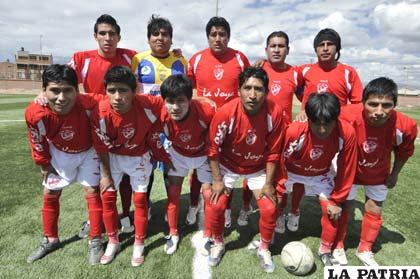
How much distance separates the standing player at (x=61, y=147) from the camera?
119 inches

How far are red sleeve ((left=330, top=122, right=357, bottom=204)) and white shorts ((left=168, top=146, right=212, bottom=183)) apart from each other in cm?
132

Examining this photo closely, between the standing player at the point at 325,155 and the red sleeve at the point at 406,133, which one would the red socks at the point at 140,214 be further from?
the red sleeve at the point at 406,133

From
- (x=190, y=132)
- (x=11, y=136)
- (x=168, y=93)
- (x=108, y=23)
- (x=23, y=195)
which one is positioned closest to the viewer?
(x=168, y=93)

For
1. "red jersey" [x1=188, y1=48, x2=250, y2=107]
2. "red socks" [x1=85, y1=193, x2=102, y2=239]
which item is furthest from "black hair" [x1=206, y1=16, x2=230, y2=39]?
"red socks" [x1=85, y1=193, x2=102, y2=239]

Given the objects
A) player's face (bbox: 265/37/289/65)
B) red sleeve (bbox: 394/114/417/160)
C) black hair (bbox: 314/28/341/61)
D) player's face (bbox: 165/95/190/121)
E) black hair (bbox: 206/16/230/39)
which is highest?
black hair (bbox: 206/16/230/39)

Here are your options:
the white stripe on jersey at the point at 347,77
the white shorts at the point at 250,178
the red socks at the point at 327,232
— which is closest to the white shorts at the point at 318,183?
the red socks at the point at 327,232

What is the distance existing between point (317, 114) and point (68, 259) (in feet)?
9.07

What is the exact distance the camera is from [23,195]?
4824 mm

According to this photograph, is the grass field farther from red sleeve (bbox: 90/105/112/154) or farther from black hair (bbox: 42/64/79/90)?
black hair (bbox: 42/64/79/90)

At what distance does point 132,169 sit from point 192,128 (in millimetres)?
768

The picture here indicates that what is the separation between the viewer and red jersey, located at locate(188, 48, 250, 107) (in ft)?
13.5

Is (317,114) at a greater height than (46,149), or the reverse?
(317,114)

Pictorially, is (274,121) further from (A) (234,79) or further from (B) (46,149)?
(B) (46,149)

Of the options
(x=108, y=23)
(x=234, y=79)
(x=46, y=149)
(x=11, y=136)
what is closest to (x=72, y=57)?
(x=108, y=23)
